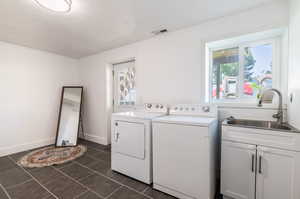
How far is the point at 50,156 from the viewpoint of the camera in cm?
271

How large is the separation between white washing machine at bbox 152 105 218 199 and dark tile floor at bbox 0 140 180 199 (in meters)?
0.23

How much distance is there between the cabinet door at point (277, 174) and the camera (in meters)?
1.24

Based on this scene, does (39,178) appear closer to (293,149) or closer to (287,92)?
(293,149)

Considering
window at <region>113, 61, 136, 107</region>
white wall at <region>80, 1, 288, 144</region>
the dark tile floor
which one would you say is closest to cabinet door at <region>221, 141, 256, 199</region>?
the dark tile floor

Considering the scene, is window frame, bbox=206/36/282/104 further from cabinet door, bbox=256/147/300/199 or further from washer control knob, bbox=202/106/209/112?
cabinet door, bbox=256/147/300/199

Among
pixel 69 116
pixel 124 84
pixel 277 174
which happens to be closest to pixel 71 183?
pixel 69 116

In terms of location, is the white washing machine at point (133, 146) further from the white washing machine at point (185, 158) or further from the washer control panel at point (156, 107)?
the washer control panel at point (156, 107)

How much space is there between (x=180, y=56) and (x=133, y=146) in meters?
1.63

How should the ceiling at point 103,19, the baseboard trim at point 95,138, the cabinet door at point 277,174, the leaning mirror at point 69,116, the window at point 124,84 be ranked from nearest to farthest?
the cabinet door at point 277,174, the ceiling at point 103,19, the window at point 124,84, the leaning mirror at point 69,116, the baseboard trim at point 95,138

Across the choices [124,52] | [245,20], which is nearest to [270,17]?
[245,20]

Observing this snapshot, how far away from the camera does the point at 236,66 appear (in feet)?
6.76

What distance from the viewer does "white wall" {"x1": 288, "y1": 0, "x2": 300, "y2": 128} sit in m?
1.34

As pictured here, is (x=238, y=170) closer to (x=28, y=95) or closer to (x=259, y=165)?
(x=259, y=165)

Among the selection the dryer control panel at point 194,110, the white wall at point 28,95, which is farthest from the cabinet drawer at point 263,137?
the white wall at point 28,95
